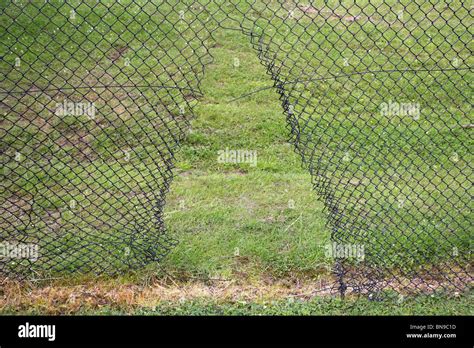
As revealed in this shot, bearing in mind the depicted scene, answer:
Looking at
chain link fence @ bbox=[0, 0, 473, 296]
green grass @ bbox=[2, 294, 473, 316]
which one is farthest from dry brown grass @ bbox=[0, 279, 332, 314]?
chain link fence @ bbox=[0, 0, 473, 296]

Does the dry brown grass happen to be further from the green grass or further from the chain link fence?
the chain link fence

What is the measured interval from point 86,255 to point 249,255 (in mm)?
1160

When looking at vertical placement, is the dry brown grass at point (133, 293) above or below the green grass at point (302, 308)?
above

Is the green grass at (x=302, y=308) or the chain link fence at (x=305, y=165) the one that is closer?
the green grass at (x=302, y=308)

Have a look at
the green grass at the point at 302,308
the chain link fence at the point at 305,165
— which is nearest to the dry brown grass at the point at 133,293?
the green grass at the point at 302,308

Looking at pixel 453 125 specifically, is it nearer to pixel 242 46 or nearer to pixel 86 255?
pixel 242 46

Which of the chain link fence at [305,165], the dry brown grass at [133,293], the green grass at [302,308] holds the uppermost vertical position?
the chain link fence at [305,165]

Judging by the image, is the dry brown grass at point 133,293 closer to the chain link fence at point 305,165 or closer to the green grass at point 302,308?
the green grass at point 302,308

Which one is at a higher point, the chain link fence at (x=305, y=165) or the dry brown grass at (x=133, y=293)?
the chain link fence at (x=305, y=165)

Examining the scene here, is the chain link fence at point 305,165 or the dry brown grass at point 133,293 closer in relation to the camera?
the dry brown grass at point 133,293

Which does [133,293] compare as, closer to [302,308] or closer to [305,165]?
[302,308]

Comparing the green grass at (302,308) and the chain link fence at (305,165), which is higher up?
the chain link fence at (305,165)
